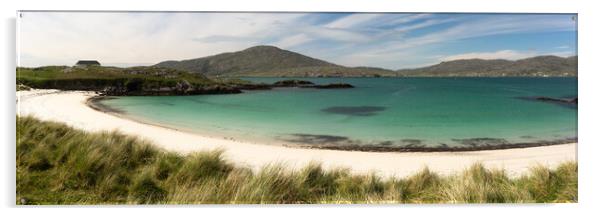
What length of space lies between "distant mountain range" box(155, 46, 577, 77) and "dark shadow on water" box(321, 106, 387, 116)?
152cm

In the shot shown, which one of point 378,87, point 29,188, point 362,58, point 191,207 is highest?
point 362,58

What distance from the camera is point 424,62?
391 centimetres

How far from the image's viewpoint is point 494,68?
3906mm

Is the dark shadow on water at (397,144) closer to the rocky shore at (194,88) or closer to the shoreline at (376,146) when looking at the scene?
the shoreline at (376,146)

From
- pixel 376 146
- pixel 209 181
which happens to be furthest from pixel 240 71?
pixel 376 146

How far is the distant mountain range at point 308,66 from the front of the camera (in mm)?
3863

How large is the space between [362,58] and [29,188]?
347 cm

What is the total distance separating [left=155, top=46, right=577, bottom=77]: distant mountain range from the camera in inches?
152

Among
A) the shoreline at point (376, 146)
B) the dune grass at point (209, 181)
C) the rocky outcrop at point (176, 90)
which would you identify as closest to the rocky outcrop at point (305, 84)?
the rocky outcrop at point (176, 90)

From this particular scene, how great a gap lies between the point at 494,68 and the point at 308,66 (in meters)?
2.17

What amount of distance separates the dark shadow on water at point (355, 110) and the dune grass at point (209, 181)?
7.70 feet
